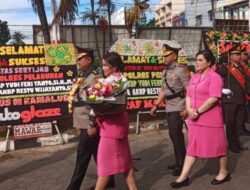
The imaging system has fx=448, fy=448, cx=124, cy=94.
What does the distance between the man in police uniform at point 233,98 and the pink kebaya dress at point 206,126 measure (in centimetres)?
234

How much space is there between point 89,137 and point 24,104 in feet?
12.2

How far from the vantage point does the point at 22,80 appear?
855 cm

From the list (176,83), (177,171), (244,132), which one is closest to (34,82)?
(176,83)

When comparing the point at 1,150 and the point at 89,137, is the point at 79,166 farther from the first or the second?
the point at 1,150

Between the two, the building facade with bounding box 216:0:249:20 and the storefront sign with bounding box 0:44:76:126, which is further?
the building facade with bounding box 216:0:249:20

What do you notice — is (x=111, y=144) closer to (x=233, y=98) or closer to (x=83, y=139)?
(x=83, y=139)

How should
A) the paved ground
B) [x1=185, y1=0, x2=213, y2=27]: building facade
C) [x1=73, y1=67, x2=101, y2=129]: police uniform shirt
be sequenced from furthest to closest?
[x1=185, y1=0, x2=213, y2=27]: building facade
the paved ground
[x1=73, y1=67, x2=101, y2=129]: police uniform shirt

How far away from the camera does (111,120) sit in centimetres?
456

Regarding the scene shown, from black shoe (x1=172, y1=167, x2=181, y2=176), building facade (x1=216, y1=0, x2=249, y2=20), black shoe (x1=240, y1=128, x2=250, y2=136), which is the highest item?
building facade (x1=216, y1=0, x2=249, y2=20)

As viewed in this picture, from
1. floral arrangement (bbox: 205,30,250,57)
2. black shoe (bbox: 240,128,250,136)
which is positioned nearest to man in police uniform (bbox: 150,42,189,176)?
black shoe (bbox: 240,128,250,136)

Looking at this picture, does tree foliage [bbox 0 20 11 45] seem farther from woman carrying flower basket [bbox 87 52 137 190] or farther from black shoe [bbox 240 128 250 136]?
woman carrying flower basket [bbox 87 52 137 190]

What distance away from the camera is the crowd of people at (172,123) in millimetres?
4594

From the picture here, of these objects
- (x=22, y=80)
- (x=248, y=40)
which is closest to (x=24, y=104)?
(x=22, y=80)

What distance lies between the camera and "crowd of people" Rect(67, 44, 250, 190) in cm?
459
